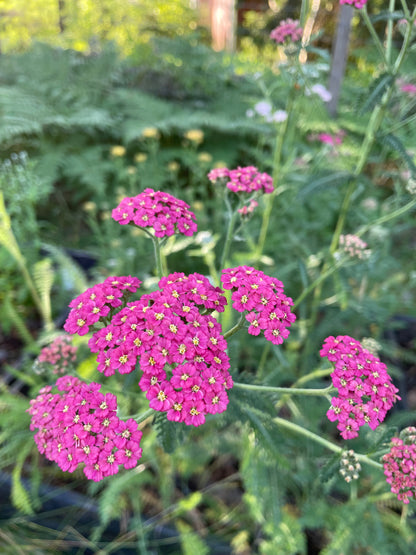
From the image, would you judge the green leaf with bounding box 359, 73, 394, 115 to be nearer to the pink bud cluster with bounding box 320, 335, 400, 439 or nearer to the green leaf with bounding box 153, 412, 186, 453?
the pink bud cluster with bounding box 320, 335, 400, 439

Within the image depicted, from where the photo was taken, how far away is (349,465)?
80 centimetres

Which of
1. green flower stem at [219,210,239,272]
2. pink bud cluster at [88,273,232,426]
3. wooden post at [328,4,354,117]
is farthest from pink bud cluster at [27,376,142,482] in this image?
wooden post at [328,4,354,117]

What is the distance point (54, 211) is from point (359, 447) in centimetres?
261

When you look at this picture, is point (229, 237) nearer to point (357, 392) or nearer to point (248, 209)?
point (248, 209)

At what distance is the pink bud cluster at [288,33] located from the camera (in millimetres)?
1249

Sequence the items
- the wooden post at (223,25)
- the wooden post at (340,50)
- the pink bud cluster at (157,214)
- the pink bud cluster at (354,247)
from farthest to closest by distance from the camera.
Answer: the wooden post at (223,25), the wooden post at (340,50), the pink bud cluster at (354,247), the pink bud cluster at (157,214)

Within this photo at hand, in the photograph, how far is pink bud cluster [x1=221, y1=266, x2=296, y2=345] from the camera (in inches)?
30.1

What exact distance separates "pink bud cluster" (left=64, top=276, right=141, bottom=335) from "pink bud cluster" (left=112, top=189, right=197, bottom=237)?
0.48 ft

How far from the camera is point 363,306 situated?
154cm

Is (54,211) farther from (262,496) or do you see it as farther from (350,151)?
(262,496)

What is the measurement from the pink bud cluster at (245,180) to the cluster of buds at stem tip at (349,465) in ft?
2.30

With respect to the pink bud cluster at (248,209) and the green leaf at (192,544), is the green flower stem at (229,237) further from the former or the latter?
the green leaf at (192,544)

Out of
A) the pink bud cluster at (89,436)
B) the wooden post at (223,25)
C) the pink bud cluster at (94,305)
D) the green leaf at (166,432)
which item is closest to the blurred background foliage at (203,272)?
the green leaf at (166,432)

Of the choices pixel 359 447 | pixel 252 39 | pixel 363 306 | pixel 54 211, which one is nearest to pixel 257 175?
pixel 363 306
